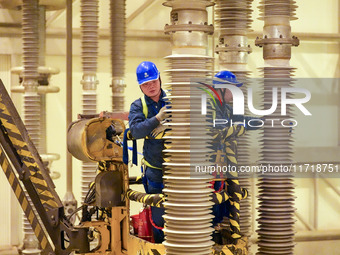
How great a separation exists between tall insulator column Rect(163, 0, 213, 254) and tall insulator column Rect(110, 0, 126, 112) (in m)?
5.67

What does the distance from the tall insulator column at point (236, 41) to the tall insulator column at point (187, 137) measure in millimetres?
1532

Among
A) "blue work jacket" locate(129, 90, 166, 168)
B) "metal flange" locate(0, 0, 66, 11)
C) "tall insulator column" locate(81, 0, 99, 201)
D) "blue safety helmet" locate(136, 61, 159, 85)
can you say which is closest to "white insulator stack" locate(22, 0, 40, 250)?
"metal flange" locate(0, 0, 66, 11)

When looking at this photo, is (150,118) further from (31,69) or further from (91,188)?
(31,69)

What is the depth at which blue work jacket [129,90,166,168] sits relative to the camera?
6309 millimetres

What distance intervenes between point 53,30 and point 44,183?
4.62 meters

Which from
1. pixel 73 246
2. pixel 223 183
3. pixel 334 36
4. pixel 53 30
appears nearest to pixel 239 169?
pixel 223 183

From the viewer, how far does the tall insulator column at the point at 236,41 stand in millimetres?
6918

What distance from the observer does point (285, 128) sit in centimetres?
611

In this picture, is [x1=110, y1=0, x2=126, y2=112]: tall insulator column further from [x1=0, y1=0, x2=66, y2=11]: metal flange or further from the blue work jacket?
the blue work jacket

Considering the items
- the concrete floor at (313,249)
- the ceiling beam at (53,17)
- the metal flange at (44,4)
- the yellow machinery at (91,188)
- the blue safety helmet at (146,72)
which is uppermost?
the metal flange at (44,4)

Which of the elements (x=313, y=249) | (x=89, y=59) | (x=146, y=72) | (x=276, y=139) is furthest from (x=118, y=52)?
(x=276, y=139)

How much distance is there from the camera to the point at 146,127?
6223 mm

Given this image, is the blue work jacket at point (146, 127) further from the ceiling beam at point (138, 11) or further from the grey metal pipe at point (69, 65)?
the ceiling beam at point (138, 11)

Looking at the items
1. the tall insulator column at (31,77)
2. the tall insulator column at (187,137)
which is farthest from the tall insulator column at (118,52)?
the tall insulator column at (187,137)
